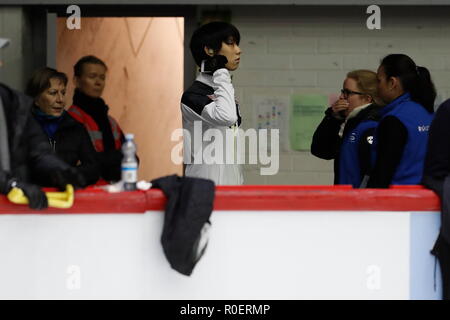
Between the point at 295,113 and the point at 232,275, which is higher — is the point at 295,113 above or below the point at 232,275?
above

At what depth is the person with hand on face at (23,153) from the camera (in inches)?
149

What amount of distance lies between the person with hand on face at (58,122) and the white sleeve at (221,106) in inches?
27.0

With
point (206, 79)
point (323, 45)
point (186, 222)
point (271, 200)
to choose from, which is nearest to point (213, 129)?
point (206, 79)

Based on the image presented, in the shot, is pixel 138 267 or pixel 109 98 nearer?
pixel 138 267

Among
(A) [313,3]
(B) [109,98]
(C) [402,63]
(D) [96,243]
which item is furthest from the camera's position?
(B) [109,98]

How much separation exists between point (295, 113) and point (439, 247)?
12.1ft

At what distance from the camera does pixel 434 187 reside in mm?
4035

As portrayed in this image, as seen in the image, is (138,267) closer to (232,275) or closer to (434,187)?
(232,275)

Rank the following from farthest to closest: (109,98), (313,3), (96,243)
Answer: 1. (109,98)
2. (313,3)
3. (96,243)

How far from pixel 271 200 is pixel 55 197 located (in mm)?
925

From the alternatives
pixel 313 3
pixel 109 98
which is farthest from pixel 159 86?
pixel 313 3

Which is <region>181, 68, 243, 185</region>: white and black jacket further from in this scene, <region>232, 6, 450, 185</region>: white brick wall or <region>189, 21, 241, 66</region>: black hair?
<region>232, 6, 450, 185</region>: white brick wall

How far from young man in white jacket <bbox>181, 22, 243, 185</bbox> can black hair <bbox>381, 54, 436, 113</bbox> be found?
Result: 33.8 inches
